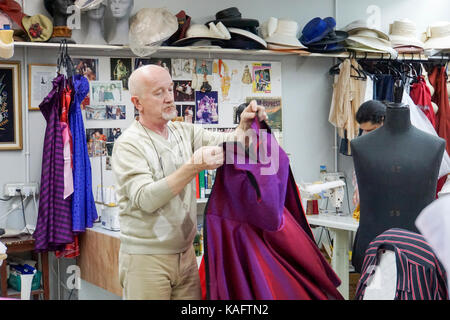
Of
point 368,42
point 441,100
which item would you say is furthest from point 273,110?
point 441,100

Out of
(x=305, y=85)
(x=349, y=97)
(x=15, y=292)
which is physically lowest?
(x=15, y=292)

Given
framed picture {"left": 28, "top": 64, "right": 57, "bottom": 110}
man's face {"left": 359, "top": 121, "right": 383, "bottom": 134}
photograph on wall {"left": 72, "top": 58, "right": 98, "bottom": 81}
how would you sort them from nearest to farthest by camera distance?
man's face {"left": 359, "top": 121, "right": 383, "bottom": 134}, framed picture {"left": 28, "top": 64, "right": 57, "bottom": 110}, photograph on wall {"left": 72, "top": 58, "right": 98, "bottom": 81}

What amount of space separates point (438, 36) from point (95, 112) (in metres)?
3.19

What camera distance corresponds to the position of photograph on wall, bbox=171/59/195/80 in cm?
474

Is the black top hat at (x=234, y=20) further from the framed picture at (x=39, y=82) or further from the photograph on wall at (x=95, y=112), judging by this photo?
the framed picture at (x=39, y=82)

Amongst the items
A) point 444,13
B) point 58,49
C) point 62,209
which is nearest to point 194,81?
point 58,49

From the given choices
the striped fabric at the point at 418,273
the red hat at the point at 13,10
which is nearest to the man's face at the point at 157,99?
the striped fabric at the point at 418,273

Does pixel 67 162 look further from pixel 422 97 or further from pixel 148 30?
pixel 422 97

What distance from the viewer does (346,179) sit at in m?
5.45

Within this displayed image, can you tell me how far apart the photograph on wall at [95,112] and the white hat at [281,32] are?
142 centimetres

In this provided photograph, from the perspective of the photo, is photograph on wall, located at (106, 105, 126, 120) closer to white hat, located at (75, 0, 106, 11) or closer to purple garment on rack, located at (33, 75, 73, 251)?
purple garment on rack, located at (33, 75, 73, 251)

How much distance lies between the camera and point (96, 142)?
14.8ft

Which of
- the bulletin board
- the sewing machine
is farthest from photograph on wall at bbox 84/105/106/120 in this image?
the sewing machine

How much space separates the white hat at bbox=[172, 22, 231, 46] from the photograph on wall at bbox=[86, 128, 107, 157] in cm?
87
